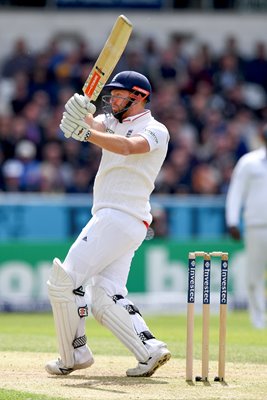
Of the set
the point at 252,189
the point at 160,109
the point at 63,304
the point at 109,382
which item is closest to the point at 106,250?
the point at 63,304

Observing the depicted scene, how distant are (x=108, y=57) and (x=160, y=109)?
37.8ft

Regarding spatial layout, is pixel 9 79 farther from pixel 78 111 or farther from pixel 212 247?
pixel 78 111

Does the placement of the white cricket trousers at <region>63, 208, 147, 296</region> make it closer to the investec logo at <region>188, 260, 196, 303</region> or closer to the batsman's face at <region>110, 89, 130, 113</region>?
the investec logo at <region>188, 260, 196, 303</region>

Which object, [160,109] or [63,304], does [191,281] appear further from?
[160,109]

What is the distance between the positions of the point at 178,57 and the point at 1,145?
4780 millimetres

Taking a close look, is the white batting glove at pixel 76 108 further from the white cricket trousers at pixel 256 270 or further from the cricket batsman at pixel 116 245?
the white cricket trousers at pixel 256 270

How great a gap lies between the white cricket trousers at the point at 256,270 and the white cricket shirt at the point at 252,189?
0.42 ft

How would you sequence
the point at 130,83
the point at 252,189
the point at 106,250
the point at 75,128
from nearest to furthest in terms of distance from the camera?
the point at 75,128
the point at 106,250
the point at 130,83
the point at 252,189

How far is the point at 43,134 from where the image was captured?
17.7m

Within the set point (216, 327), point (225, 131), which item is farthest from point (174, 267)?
point (225, 131)

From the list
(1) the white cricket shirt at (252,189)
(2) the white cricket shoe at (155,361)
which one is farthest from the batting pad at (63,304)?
(1) the white cricket shirt at (252,189)

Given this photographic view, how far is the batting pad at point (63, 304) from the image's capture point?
25.0 ft

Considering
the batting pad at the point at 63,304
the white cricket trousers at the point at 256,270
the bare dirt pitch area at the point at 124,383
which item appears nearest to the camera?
the bare dirt pitch area at the point at 124,383

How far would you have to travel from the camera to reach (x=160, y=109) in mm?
19234
